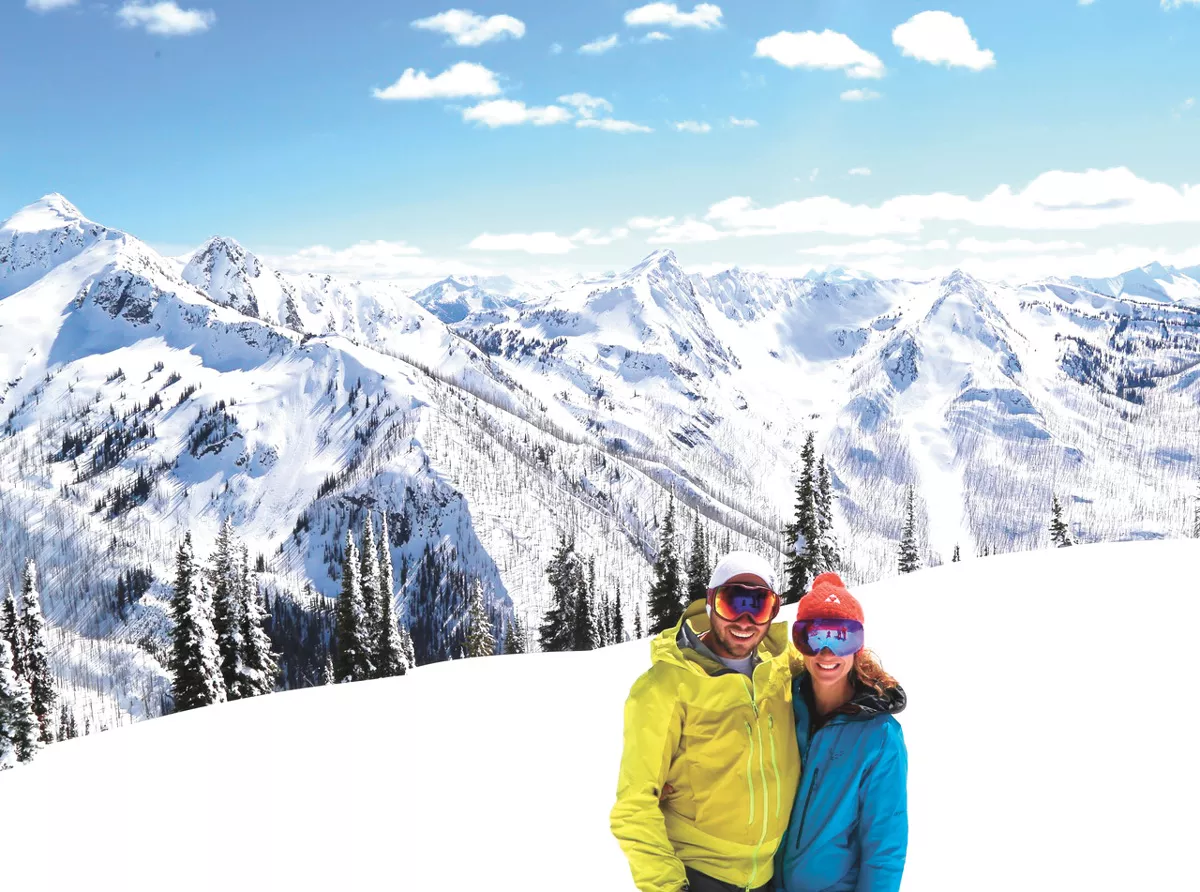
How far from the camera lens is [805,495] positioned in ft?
128

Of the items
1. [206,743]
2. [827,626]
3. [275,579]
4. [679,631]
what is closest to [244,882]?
[206,743]

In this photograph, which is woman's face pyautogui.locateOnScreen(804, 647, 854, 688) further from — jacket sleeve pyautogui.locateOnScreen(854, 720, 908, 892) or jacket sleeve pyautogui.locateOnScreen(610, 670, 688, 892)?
jacket sleeve pyautogui.locateOnScreen(610, 670, 688, 892)

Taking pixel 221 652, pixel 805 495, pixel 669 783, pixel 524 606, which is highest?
pixel 669 783

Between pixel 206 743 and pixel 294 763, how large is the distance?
116 inches

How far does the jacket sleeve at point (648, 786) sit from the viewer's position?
13.5 ft

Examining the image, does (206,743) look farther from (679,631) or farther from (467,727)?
(679,631)

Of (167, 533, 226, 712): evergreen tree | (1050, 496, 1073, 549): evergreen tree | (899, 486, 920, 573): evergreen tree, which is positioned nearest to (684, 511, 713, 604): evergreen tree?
(899, 486, 920, 573): evergreen tree

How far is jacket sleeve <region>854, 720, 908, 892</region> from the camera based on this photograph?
410 centimetres

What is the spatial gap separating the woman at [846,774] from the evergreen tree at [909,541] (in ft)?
156

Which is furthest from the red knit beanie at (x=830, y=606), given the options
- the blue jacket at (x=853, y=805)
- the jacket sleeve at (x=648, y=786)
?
the jacket sleeve at (x=648, y=786)

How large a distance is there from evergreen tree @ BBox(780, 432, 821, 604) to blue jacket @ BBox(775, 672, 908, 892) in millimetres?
35325

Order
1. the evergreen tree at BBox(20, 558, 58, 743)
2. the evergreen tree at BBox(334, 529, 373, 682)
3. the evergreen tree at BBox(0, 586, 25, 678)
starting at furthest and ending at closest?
the evergreen tree at BBox(20, 558, 58, 743) < the evergreen tree at BBox(334, 529, 373, 682) < the evergreen tree at BBox(0, 586, 25, 678)

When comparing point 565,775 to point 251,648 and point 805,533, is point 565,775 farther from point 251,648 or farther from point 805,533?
point 251,648

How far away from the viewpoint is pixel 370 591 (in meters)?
44.6
